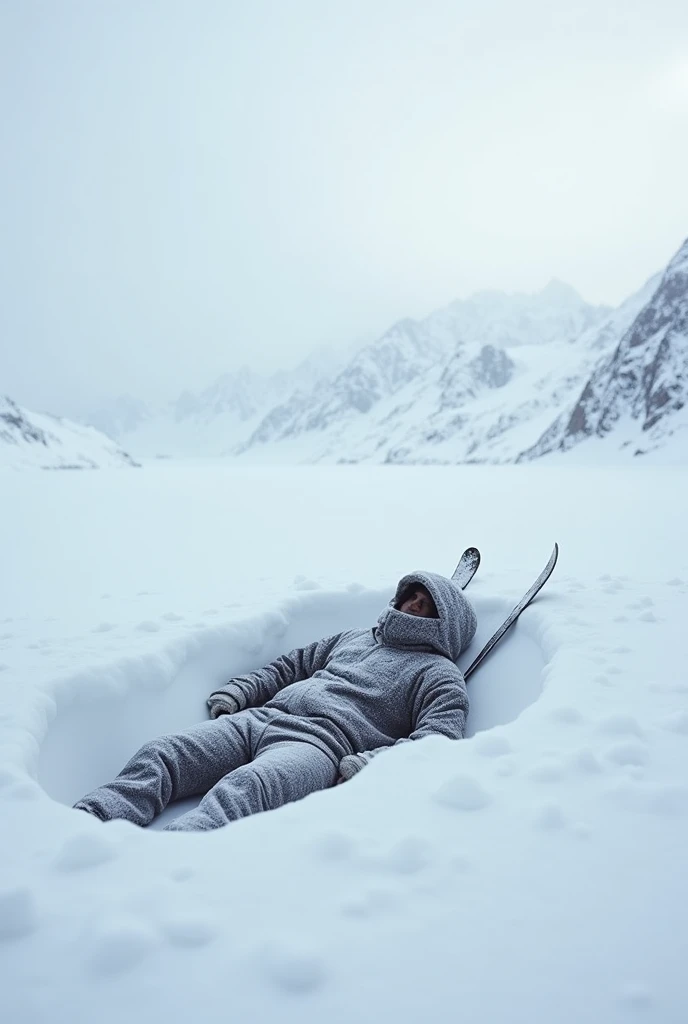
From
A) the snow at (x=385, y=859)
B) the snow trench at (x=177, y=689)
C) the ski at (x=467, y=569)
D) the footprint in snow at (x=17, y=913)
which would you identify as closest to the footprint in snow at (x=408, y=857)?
the snow at (x=385, y=859)

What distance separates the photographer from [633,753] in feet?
6.90

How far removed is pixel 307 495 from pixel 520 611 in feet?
46.7

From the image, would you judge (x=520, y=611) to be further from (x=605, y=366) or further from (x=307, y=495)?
(x=605, y=366)

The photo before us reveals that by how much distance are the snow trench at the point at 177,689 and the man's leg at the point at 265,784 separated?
2.10ft

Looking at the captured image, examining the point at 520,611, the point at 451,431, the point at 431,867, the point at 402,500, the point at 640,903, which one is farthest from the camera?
the point at 451,431

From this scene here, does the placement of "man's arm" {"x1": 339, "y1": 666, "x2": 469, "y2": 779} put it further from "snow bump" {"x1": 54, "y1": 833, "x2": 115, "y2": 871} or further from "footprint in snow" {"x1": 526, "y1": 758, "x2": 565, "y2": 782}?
"snow bump" {"x1": 54, "y1": 833, "x2": 115, "y2": 871}

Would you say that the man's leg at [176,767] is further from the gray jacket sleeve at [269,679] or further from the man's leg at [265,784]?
the gray jacket sleeve at [269,679]

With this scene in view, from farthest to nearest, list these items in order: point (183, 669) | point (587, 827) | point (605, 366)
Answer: point (605, 366) → point (183, 669) → point (587, 827)

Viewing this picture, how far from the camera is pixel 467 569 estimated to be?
4977 millimetres

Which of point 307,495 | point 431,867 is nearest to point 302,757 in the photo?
point 431,867

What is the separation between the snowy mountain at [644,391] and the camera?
6138 centimetres

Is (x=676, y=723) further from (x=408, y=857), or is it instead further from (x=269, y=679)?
(x=269, y=679)

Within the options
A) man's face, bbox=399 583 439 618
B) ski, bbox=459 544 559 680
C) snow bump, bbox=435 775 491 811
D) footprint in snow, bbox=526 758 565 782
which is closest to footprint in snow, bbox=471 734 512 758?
footprint in snow, bbox=526 758 565 782

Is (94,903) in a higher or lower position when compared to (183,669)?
higher
